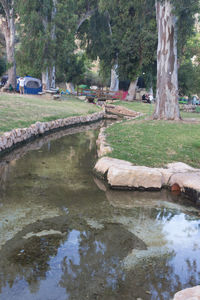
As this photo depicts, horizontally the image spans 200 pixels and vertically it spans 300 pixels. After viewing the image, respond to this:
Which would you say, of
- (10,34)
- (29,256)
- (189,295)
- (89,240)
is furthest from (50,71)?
(189,295)

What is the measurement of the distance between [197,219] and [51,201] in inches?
109

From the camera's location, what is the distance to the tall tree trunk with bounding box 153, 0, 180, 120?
1541cm

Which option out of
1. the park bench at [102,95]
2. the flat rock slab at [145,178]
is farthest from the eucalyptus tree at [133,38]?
the flat rock slab at [145,178]

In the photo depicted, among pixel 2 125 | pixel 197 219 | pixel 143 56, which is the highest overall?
pixel 143 56

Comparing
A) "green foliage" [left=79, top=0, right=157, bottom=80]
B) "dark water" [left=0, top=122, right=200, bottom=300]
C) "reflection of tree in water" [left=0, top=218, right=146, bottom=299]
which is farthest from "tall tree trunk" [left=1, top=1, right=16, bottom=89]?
"reflection of tree in water" [left=0, top=218, right=146, bottom=299]

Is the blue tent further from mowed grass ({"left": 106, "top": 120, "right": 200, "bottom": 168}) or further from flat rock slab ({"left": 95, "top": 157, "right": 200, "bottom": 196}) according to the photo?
flat rock slab ({"left": 95, "top": 157, "right": 200, "bottom": 196})

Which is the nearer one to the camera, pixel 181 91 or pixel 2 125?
pixel 2 125

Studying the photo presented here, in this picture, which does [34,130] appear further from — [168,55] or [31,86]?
[31,86]

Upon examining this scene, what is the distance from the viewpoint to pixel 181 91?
43188 millimetres

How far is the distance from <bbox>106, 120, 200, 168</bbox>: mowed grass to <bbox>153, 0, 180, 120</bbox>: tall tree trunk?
7.93ft

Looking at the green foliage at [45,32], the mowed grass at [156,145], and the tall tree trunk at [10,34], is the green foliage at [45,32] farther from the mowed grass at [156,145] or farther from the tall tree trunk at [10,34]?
the mowed grass at [156,145]

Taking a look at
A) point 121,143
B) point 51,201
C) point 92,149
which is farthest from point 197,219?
point 92,149

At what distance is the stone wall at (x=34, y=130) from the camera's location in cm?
988

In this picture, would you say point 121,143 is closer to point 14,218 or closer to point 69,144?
point 69,144
